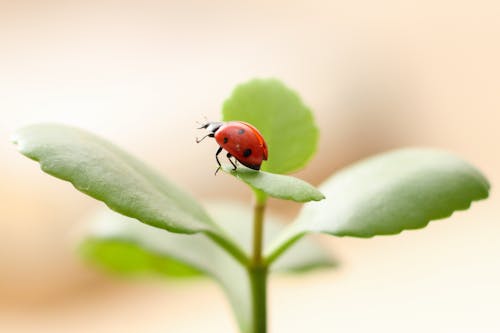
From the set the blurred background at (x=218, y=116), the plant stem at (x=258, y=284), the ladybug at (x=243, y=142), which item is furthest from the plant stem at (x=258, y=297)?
the blurred background at (x=218, y=116)

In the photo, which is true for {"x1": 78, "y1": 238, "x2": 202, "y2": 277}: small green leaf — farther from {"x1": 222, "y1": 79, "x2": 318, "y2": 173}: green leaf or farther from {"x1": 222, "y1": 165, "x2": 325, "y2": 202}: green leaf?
{"x1": 222, "y1": 165, "x2": 325, "y2": 202}: green leaf

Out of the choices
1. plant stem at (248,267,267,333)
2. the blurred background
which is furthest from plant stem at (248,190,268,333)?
the blurred background

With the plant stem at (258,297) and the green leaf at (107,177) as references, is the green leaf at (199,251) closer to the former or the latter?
the plant stem at (258,297)

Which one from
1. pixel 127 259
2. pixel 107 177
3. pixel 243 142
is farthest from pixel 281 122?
pixel 127 259

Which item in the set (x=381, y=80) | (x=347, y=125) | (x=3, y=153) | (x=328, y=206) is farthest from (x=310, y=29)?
(x=328, y=206)

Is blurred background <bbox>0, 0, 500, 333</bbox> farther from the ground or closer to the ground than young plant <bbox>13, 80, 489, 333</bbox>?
farther from the ground

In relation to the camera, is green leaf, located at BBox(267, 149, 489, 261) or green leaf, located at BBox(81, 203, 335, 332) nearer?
green leaf, located at BBox(267, 149, 489, 261)

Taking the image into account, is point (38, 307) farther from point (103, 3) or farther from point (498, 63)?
point (498, 63)
